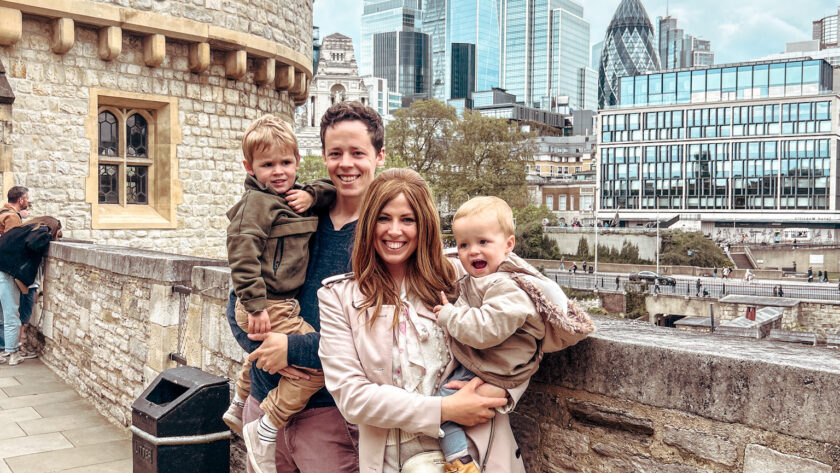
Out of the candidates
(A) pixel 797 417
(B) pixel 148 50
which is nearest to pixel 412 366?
(A) pixel 797 417

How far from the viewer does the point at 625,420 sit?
2.46 meters

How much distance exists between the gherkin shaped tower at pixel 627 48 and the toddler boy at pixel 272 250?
587ft

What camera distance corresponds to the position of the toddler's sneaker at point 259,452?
262cm

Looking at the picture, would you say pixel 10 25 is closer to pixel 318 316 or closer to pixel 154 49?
pixel 154 49

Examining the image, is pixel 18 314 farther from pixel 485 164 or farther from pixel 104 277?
pixel 485 164

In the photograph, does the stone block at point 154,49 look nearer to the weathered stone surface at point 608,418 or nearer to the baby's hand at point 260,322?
the baby's hand at point 260,322

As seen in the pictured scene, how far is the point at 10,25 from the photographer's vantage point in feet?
29.1

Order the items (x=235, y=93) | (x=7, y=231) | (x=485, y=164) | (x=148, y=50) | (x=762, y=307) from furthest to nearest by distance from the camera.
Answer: (x=485, y=164) < (x=762, y=307) < (x=235, y=93) < (x=148, y=50) < (x=7, y=231)

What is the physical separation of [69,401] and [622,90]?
273ft

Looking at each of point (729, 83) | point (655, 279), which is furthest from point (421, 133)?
point (729, 83)

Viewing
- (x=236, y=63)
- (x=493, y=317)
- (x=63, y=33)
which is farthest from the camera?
(x=236, y=63)

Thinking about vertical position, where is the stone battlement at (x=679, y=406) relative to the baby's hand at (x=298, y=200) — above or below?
below

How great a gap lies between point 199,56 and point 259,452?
9.09 meters

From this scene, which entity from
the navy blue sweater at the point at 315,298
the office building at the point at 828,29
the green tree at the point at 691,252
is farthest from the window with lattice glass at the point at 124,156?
the office building at the point at 828,29
